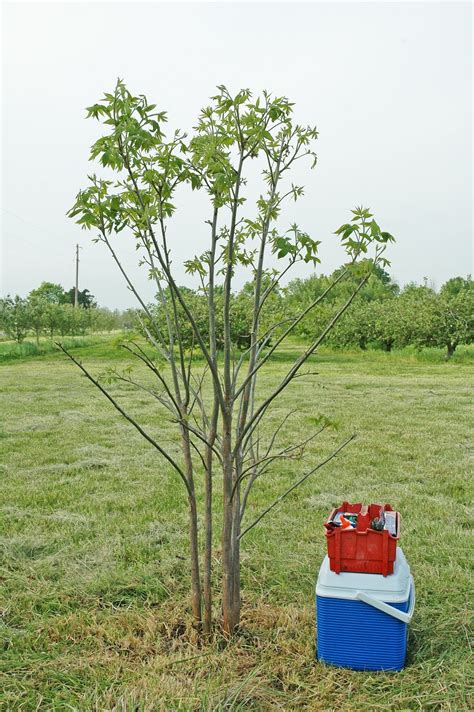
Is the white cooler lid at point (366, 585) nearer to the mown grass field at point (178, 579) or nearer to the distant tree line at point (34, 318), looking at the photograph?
the mown grass field at point (178, 579)

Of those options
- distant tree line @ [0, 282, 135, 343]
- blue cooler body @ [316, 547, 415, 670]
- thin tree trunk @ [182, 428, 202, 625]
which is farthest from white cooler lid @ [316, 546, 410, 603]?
distant tree line @ [0, 282, 135, 343]

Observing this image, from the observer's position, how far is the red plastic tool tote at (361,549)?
8.12 feet

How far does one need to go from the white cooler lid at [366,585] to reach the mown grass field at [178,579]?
0.32m

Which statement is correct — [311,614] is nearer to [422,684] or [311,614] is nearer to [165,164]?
[422,684]

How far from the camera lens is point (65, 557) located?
3.66m

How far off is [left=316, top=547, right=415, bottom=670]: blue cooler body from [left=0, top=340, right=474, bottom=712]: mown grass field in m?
0.07

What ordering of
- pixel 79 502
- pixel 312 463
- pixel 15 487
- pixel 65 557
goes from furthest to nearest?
pixel 312 463 → pixel 15 487 → pixel 79 502 → pixel 65 557

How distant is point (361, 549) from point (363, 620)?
266 millimetres

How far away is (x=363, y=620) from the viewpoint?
2.43m

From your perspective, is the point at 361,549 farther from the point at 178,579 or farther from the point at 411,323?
the point at 411,323

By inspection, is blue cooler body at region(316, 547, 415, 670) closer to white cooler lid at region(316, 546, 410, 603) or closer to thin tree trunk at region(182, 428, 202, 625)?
white cooler lid at region(316, 546, 410, 603)

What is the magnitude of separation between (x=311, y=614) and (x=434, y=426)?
5750mm

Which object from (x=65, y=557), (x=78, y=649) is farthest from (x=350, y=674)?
(x=65, y=557)

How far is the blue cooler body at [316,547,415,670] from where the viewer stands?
7.90 ft
